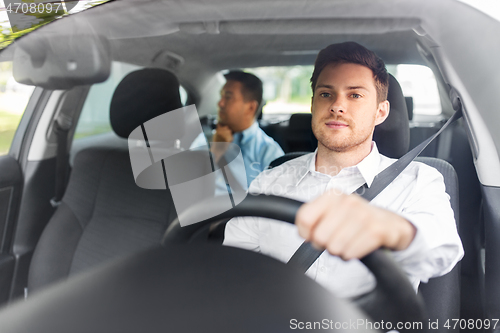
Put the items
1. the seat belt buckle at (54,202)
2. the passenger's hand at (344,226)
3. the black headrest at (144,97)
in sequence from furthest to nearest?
the seat belt buckle at (54,202)
the black headrest at (144,97)
the passenger's hand at (344,226)

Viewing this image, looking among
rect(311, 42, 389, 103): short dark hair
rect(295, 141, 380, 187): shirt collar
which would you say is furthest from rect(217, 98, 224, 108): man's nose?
rect(295, 141, 380, 187): shirt collar

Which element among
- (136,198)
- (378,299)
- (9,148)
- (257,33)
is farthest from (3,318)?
(9,148)

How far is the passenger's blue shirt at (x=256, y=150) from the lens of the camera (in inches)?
41.6

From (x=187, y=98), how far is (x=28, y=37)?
1.63 ft

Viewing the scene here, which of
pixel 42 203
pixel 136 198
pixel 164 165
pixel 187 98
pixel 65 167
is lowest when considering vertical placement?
pixel 42 203

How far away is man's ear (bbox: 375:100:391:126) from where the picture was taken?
849 mm

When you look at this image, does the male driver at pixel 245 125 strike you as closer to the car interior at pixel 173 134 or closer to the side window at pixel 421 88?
the car interior at pixel 173 134

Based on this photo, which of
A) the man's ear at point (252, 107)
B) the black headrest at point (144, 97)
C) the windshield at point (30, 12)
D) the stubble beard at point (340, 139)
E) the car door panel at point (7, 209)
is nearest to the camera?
the stubble beard at point (340, 139)

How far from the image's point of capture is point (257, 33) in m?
1.04

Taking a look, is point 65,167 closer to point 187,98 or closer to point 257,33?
point 187,98

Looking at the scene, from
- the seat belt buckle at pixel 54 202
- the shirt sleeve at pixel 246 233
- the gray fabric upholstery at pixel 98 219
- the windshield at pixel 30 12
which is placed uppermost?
the windshield at pixel 30 12

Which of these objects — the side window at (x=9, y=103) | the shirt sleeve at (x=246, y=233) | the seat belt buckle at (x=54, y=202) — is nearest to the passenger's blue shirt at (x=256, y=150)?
the shirt sleeve at (x=246, y=233)

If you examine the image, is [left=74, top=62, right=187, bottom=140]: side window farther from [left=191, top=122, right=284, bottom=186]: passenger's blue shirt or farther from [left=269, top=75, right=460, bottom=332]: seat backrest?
[left=269, top=75, right=460, bottom=332]: seat backrest

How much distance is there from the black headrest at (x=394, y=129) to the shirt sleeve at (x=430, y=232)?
0.26 ft
